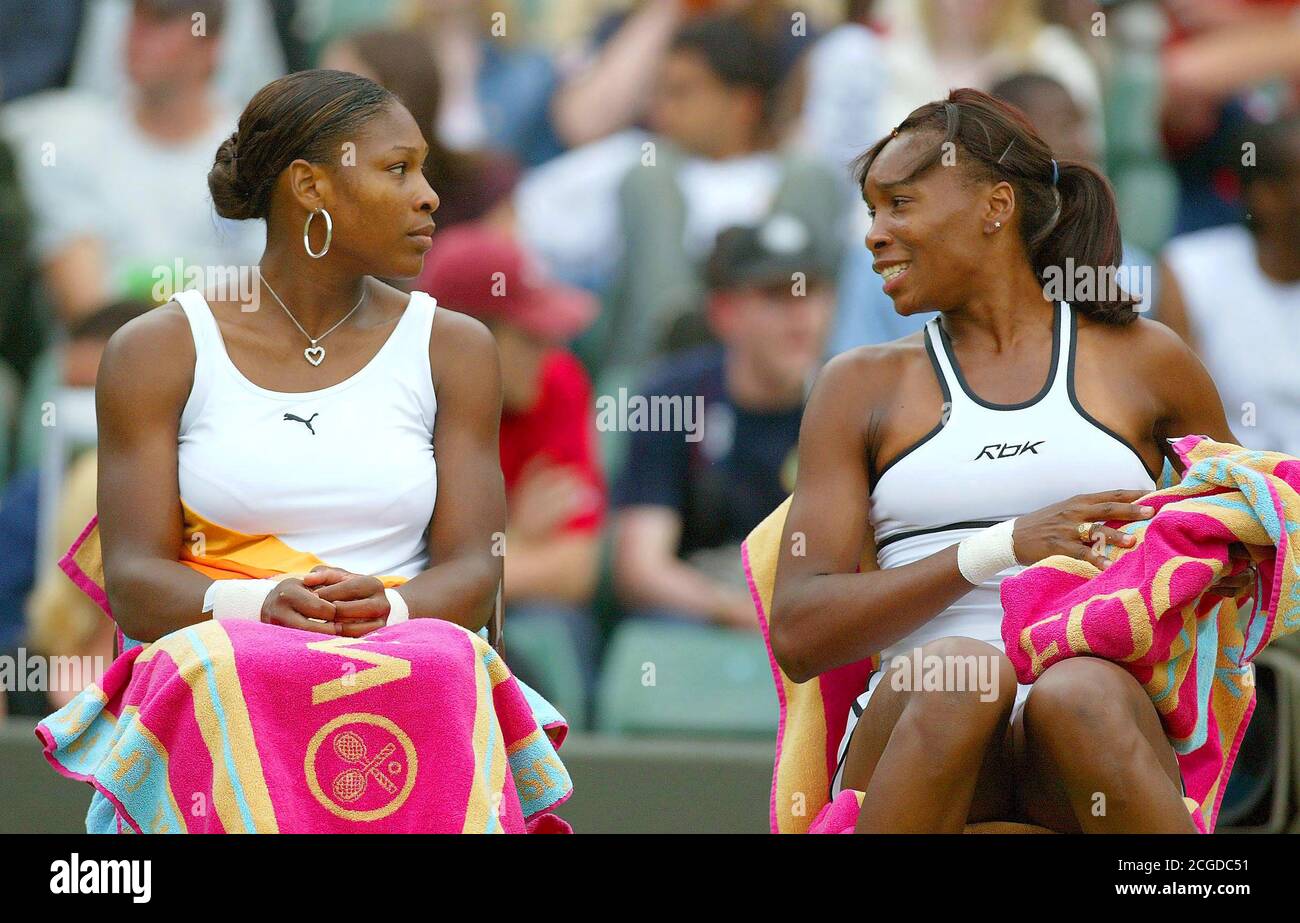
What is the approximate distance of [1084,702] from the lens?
8.85 ft

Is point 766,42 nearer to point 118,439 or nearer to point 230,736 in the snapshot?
point 118,439

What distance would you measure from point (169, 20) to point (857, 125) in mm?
1985

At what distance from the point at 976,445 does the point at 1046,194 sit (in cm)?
48

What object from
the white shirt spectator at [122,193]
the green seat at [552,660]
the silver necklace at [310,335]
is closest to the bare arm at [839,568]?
the silver necklace at [310,335]

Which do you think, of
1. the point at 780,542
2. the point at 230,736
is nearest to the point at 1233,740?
the point at 780,542

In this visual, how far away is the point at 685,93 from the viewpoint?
18.1 feet

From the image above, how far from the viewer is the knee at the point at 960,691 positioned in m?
2.71

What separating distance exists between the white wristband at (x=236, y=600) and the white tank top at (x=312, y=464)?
0.16 metres

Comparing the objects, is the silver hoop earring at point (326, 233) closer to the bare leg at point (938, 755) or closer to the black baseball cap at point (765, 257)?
the bare leg at point (938, 755)

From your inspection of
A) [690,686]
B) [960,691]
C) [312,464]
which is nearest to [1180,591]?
[960,691]

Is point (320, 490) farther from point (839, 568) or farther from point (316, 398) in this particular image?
point (839, 568)

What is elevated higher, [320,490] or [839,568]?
[320,490]
